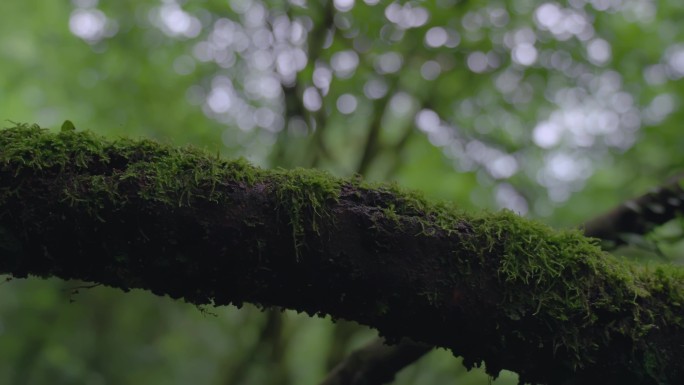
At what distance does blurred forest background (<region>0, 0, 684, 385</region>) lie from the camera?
595 centimetres

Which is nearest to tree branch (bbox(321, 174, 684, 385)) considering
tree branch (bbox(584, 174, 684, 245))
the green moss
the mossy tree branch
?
tree branch (bbox(584, 174, 684, 245))

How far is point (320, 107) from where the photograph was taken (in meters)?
6.24

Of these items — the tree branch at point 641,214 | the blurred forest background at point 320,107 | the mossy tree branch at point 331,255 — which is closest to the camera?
the mossy tree branch at point 331,255

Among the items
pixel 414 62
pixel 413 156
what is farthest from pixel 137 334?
pixel 414 62

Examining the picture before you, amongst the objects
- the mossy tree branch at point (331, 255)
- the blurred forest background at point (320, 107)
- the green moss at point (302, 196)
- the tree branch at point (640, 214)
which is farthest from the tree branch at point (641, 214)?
the blurred forest background at point (320, 107)

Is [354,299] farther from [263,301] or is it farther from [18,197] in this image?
[18,197]

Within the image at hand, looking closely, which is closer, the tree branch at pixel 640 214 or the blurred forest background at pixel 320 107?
the tree branch at pixel 640 214

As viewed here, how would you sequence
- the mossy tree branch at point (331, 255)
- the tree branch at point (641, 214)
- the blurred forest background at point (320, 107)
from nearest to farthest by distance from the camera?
the mossy tree branch at point (331, 255)
the tree branch at point (641, 214)
the blurred forest background at point (320, 107)

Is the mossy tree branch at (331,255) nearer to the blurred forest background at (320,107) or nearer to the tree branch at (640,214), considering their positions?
the tree branch at (640,214)

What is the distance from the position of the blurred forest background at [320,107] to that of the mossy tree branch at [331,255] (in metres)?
4.06

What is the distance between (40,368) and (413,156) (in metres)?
4.28

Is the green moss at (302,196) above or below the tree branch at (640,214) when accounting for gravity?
above

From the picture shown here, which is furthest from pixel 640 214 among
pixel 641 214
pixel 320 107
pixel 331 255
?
pixel 320 107

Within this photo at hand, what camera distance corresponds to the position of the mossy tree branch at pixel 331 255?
152 cm
